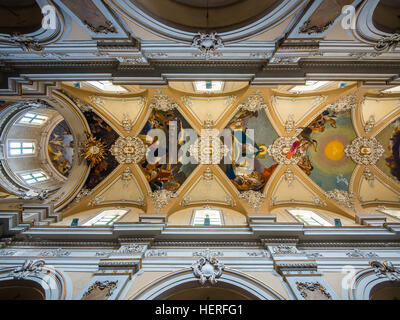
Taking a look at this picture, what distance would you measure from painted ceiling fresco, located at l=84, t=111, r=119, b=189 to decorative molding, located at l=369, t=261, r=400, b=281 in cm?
1254

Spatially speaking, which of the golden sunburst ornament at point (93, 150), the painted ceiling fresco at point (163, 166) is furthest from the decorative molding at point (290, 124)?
the golden sunburst ornament at point (93, 150)

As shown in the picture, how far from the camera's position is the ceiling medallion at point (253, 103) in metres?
10.6

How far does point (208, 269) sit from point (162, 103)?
8283mm

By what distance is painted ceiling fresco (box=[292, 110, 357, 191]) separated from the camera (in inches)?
443

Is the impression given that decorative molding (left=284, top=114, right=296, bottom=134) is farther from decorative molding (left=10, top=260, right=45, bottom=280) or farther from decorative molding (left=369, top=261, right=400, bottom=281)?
decorative molding (left=10, top=260, right=45, bottom=280)

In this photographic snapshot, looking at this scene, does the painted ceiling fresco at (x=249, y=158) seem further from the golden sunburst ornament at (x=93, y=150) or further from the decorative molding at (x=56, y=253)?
the decorative molding at (x=56, y=253)

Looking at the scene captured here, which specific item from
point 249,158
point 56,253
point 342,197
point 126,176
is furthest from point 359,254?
point 126,176

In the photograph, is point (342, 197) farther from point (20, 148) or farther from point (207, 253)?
point (20, 148)

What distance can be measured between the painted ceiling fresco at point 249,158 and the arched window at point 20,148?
41.6 feet

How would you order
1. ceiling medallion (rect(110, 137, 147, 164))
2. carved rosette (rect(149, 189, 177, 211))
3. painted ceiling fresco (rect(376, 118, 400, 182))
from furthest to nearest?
ceiling medallion (rect(110, 137, 147, 164))
painted ceiling fresco (rect(376, 118, 400, 182))
carved rosette (rect(149, 189, 177, 211))

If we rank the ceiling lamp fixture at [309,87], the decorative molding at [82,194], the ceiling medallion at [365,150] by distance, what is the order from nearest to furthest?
1. the ceiling lamp fixture at [309,87]
2. the decorative molding at [82,194]
3. the ceiling medallion at [365,150]

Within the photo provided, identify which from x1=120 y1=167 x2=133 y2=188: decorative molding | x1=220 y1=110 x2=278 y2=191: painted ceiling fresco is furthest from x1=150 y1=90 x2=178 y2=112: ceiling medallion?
x1=120 y1=167 x2=133 y2=188: decorative molding

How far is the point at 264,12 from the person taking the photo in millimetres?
5641
